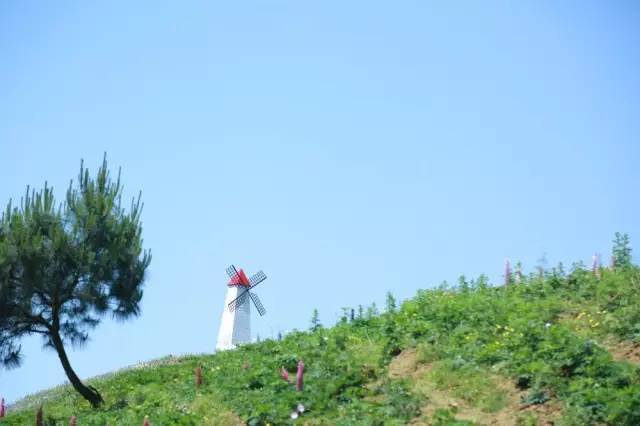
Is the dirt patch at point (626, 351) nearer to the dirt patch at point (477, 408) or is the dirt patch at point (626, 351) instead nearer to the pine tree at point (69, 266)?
the dirt patch at point (477, 408)

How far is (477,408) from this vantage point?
1430 cm

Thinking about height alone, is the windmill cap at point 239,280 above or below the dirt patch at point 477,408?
above

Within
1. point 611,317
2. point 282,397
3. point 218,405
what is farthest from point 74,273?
point 611,317

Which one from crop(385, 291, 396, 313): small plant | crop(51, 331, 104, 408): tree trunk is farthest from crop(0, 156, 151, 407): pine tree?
crop(385, 291, 396, 313): small plant

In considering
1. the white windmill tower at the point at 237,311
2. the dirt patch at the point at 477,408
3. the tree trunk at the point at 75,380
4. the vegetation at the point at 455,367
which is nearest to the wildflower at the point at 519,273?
the vegetation at the point at 455,367

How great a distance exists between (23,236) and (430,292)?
1164cm

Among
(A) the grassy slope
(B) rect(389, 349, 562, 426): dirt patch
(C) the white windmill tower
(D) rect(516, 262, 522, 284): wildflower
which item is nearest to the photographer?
(B) rect(389, 349, 562, 426): dirt patch

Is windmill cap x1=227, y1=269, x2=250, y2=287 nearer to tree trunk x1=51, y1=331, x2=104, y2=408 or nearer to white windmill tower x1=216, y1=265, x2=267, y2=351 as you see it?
white windmill tower x1=216, y1=265, x2=267, y2=351

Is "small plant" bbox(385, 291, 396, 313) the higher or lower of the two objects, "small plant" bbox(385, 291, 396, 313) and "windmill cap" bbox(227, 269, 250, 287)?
the lower

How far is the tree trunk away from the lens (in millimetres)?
25016

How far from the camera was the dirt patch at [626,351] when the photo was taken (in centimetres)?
1421

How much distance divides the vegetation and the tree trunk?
251 centimetres

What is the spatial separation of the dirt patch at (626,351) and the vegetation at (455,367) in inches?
1.4

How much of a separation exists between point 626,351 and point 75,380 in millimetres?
16231
